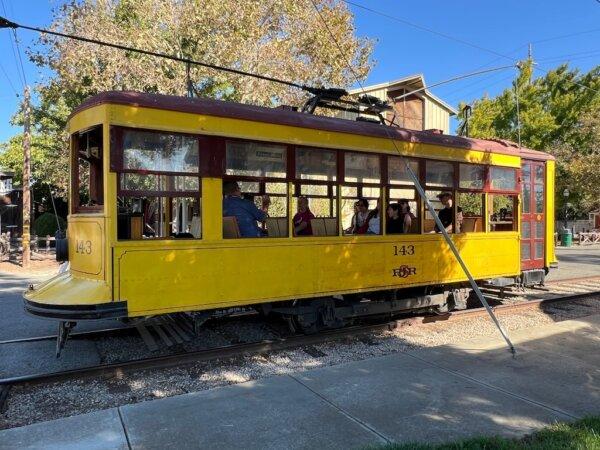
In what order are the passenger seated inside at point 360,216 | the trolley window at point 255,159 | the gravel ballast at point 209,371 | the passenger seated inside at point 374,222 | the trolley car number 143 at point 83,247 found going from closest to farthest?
1. the gravel ballast at point 209,371
2. the trolley car number 143 at point 83,247
3. the trolley window at point 255,159
4. the passenger seated inside at point 374,222
5. the passenger seated inside at point 360,216

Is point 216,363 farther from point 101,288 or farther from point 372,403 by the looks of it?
point 372,403

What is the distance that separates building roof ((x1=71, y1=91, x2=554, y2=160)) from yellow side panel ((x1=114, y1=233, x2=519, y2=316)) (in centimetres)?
145

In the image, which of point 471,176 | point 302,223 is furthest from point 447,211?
point 302,223

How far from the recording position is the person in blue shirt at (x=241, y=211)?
19.8 ft

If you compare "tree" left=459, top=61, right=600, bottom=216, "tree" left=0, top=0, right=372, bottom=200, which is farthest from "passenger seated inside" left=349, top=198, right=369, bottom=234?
"tree" left=459, top=61, right=600, bottom=216

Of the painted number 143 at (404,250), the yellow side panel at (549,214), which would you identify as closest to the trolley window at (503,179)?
the yellow side panel at (549,214)

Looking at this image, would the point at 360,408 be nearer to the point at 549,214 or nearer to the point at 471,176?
the point at 471,176

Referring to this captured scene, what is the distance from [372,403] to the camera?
4.61m

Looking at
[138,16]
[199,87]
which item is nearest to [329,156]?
[199,87]

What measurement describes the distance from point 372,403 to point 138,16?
49.1 feet

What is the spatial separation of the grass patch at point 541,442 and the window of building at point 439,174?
438 centimetres

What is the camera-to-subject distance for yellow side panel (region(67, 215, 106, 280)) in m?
5.29

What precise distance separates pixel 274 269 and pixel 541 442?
339 centimetres

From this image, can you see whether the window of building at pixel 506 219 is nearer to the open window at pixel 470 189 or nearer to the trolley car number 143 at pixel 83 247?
the open window at pixel 470 189
